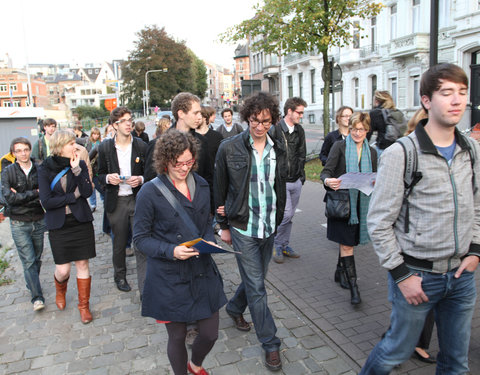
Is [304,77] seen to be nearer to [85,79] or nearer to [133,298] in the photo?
[133,298]

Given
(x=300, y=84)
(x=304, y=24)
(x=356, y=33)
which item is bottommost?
(x=304, y=24)

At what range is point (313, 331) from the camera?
156 inches

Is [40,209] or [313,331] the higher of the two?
[40,209]

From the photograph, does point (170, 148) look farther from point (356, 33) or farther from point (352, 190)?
point (356, 33)

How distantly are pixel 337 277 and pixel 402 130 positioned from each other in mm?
2443

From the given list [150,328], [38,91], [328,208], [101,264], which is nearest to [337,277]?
[328,208]

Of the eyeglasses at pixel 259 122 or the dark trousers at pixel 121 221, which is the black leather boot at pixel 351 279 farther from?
the dark trousers at pixel 121 221

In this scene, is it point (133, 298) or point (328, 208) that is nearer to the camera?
point (328, 208)

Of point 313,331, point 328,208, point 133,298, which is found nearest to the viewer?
point 313,331

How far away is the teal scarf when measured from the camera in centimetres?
439

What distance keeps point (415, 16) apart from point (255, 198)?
2694 centimetres

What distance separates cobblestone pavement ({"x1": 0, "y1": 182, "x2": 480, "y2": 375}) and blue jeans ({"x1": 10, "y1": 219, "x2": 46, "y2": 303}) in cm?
26

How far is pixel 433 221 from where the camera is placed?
88.1 inches

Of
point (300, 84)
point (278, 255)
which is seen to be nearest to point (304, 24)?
point (278, 255)
